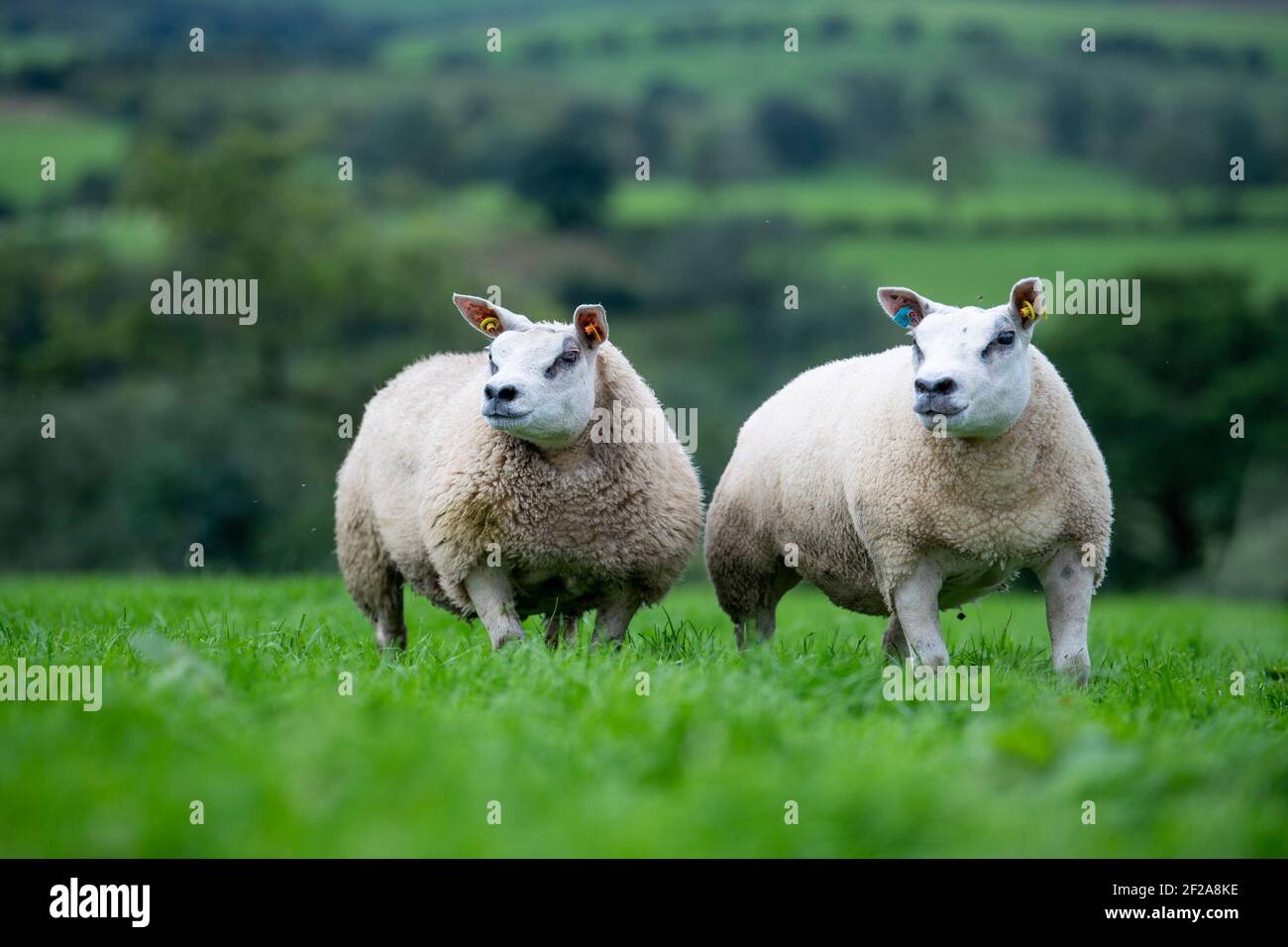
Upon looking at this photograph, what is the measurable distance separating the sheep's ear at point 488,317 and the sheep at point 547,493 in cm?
1

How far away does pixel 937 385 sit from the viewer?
650 centimetres

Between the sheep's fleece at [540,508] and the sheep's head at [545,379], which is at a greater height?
the sheep's head at [545,379]

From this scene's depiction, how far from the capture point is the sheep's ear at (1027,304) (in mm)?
6844

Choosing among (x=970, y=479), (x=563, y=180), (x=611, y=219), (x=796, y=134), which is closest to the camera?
(x=970, y=479)

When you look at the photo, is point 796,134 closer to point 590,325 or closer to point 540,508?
point 590,325

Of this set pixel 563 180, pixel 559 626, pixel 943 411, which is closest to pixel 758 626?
pixel 559 626

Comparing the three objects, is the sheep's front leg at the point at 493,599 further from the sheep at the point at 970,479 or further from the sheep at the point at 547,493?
the sheep at the point at 970,479

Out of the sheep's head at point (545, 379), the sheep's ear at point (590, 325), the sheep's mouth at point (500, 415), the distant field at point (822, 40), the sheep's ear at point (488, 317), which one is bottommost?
the sheep's mouth at point (500, 415)

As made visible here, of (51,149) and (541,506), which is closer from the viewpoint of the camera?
(541,506)

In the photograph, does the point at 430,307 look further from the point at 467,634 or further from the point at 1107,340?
the point at 467,634

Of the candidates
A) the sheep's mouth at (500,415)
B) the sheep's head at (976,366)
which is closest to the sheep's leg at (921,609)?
the sheep's head at (976,366)

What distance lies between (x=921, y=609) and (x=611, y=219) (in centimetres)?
5561

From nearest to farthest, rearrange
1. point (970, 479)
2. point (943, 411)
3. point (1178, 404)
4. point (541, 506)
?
1. point (943, 411)
2. point (970, 479)
3. point (541, 506)
4. point (1178, 404)

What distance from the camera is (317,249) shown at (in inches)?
1650
